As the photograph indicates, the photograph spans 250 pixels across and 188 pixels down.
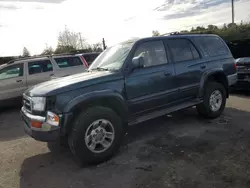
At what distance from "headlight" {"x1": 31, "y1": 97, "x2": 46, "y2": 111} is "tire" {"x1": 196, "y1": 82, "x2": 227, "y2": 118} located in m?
3.42

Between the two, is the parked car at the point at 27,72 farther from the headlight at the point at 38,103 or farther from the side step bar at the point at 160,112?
the side step bar at the point at 160,112

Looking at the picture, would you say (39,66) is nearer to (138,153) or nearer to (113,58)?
(113,58)

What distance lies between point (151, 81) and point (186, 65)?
105 centimetres

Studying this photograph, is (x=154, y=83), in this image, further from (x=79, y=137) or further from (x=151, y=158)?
(x=79, y=137)

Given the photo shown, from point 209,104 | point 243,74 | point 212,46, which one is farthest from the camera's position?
point 243,74

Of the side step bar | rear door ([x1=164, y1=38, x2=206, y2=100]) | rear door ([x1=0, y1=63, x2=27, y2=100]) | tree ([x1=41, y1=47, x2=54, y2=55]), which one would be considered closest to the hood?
the side step bar

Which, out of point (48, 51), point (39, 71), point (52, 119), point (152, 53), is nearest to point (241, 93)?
point (152, 53)

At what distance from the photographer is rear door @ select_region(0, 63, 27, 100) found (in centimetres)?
805

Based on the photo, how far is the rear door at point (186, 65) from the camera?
4824mm

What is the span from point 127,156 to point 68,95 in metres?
1.44

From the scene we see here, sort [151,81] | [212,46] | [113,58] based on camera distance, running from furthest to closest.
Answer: [212,46]
[113,58]
[151,81]

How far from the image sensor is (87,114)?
142 inches

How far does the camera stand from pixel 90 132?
3.71 m

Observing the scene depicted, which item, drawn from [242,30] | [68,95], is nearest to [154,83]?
[68,95]
